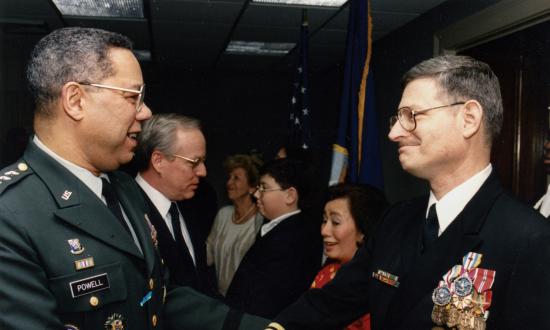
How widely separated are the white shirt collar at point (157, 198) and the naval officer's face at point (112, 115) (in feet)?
2.70

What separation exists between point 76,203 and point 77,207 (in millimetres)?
11

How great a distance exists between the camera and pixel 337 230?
2598 mm

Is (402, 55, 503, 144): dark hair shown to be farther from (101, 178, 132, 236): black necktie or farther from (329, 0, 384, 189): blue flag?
(329, 0, 384, 189): blue flag

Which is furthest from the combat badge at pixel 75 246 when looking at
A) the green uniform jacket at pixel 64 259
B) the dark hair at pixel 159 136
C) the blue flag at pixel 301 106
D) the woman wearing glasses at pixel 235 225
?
the blue flag at pixel 301 106

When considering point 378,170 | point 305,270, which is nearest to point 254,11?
point 378,170

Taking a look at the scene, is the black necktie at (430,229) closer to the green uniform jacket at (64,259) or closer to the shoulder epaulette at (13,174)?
the green uniform jacket at (64,259)

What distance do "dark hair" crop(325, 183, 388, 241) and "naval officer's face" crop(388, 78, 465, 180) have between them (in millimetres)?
1005

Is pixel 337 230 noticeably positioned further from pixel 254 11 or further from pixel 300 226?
pixel 254 11

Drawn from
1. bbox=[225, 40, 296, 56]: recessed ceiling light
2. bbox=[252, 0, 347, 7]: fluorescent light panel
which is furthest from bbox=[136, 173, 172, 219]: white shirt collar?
bbox=[225, 40, 296, 56]: recessed ceiling light

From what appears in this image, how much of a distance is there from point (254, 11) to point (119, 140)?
401cm

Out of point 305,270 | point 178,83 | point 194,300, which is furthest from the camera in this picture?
point 178,83

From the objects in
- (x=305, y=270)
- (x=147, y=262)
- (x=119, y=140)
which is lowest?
(x=305, y=270)

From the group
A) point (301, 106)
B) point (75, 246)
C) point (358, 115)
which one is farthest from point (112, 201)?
point (301, 106)

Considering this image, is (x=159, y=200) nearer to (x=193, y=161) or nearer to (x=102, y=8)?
(x=193, y=161)
